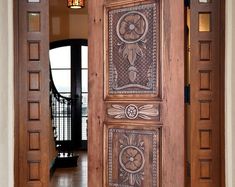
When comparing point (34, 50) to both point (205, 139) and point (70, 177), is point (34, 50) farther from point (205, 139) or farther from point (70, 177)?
point (70, 177)

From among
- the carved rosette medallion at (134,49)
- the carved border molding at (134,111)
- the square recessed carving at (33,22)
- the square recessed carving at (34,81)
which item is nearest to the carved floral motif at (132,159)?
the carved border molding at (134,111)

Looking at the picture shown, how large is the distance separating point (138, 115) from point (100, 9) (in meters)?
0.86

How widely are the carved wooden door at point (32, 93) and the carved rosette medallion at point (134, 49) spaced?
57cm

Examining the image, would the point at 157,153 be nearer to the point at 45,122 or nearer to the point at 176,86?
the point at 176,86

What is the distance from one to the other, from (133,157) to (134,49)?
0.81 metres

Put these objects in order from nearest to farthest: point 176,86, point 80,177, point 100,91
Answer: point 176,86 < point 100,91 < point 80,177

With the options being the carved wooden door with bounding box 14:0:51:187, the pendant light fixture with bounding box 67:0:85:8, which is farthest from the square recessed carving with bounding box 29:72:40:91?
the pendant light fixture with bounding box 67:0:85:8

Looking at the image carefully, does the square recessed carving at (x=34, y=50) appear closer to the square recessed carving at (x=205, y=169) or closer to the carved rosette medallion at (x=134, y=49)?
the carved rosette medallion at (x=134, y=49)
